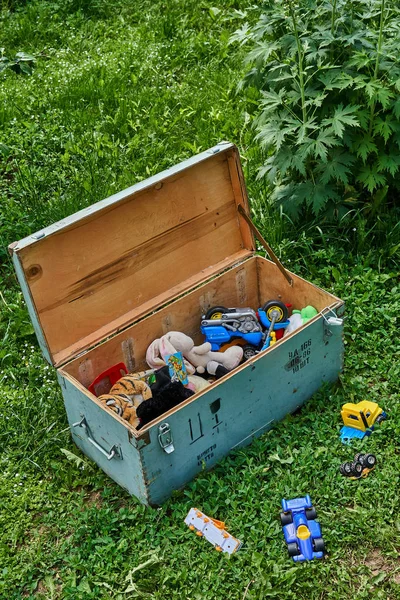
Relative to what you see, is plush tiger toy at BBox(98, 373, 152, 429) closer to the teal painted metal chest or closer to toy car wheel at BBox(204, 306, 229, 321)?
the teal painted metal chest

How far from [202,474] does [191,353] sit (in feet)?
2.23

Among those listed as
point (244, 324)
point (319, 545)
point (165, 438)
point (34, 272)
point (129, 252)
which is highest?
point (34, 272)

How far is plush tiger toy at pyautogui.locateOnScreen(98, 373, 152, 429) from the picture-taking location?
3.53 m

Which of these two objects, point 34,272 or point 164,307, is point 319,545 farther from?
point 34,272

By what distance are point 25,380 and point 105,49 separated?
3508 millimetres

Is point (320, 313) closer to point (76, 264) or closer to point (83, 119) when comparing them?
point (76, 264)

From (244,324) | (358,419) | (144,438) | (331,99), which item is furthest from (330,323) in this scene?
(331,99)

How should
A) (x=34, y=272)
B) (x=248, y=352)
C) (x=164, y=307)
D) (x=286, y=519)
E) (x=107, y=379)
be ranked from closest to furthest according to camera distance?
(x=286, y=519)
(x=34, y=272)
(x=107, y=379)
(x=164, y=307)
(x=248, y=352)

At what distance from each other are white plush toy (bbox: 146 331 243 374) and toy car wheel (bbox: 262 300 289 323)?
236 mm

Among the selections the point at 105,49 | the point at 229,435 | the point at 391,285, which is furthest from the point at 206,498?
the point at 105,49

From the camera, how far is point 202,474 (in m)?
3.47

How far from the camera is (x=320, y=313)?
11.8 ft

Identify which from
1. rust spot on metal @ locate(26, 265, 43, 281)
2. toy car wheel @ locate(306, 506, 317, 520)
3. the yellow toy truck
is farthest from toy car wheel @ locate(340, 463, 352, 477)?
rust spot on metal @ locate(26, 265, 43, 281)

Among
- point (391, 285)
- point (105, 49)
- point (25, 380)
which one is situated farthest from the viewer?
point (105, 49)
